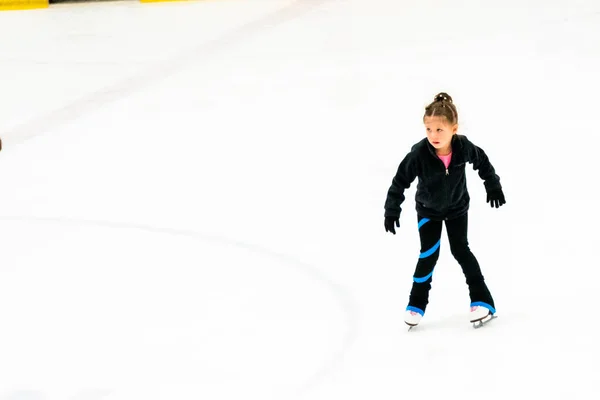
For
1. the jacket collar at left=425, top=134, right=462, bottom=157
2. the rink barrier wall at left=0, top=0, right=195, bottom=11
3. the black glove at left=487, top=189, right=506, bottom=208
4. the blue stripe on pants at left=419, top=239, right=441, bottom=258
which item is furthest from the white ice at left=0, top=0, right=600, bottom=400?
the rink barrier wall at left=0, top=0, right=195, bottom=11

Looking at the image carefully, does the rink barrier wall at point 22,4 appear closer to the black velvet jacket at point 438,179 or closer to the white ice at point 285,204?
the white ice at point 285,204

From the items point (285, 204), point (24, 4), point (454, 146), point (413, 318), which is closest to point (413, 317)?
point (413, 318)

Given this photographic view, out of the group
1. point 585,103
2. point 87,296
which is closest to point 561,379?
point 87,296

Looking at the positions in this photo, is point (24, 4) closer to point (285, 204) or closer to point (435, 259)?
point (285, 204)

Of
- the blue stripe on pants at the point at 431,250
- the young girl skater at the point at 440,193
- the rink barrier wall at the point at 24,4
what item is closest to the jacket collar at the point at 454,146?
the young girl skater at the point at 440,193

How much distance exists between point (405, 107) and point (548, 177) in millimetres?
1367

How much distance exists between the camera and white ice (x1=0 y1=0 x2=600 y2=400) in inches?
129

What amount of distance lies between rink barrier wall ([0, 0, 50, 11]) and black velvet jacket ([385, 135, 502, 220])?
7.33m

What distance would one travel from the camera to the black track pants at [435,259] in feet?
11.1

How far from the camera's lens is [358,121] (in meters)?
5.95

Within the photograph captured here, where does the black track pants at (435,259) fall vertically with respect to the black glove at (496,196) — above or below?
below

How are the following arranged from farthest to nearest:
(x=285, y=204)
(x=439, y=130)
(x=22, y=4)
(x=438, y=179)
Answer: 1. (x=22, y=4)
2. (x=285, y=204)
3. (x=438, y=179)
4. (x=439, y=130)

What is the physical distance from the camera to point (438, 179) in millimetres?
3266

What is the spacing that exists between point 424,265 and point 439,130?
508 mm
